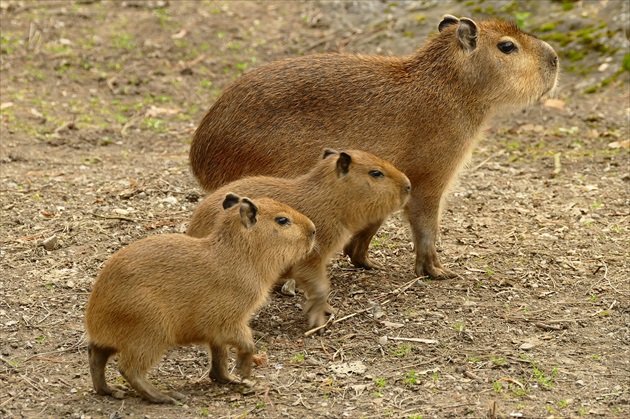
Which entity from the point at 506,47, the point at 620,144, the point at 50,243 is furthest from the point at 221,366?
the point at 620,144

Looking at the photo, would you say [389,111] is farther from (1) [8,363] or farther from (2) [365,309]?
(1) [8,363]

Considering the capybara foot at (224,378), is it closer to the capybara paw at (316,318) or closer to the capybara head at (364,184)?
the capybara paw at (316,318)

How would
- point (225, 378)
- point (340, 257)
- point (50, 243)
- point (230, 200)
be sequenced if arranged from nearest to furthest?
1. point (225, 378)
2. point (230, 200)
3. point (50, 243)
4. point (340, 257)

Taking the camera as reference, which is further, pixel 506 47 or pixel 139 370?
pixel 506 47

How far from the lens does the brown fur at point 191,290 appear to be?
15.9 ft

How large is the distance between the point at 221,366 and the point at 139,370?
526 millimetres

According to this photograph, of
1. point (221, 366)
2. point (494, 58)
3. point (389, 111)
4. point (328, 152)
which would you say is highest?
point (494, 58)

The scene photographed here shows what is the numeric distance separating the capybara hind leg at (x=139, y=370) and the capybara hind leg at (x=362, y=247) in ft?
7.34

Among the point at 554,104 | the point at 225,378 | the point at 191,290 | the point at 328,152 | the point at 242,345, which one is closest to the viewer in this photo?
the point at 191,290

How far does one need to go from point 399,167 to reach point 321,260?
1.01 meters

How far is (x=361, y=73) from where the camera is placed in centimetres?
667

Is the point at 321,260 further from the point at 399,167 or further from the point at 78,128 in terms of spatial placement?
the point at 78,128

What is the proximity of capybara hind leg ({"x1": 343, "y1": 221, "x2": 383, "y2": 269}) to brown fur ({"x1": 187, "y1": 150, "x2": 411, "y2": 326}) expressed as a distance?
64 cm

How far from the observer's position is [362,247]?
6.89 m
